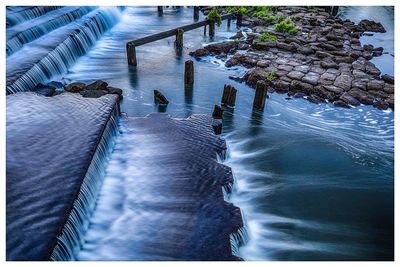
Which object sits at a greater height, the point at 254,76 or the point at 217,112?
the point at 254,76

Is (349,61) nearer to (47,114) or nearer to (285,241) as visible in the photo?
(285,241)

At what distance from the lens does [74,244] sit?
4.70 meters

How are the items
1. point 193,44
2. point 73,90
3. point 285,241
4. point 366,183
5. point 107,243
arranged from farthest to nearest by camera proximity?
point 193,44, point 73,90, point 366,183, point 285,241, point 107,243

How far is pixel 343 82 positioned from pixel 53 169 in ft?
34.9

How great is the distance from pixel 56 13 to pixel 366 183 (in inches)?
697

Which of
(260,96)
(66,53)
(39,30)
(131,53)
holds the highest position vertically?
(39,30)

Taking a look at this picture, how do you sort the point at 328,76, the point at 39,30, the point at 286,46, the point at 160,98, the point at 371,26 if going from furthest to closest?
1. the point at 371,26
2. the point at 286,46
3. the point at 39,30
4. the point at 328,76
5. the point at 160,98

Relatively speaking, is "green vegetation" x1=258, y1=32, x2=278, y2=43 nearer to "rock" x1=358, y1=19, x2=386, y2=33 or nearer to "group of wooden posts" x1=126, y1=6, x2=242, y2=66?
"group of wooden posts" x1=126, y1=6, x2=242, y2=66

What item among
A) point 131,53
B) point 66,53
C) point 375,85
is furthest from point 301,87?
point 66,53

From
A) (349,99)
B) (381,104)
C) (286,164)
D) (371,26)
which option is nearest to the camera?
(286,164)

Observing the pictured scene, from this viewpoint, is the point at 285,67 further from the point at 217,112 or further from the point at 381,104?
the point at 217,112

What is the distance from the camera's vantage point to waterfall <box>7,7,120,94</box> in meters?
9.88

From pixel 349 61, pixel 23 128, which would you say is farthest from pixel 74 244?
pixel 349 61

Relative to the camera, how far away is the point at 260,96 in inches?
395
